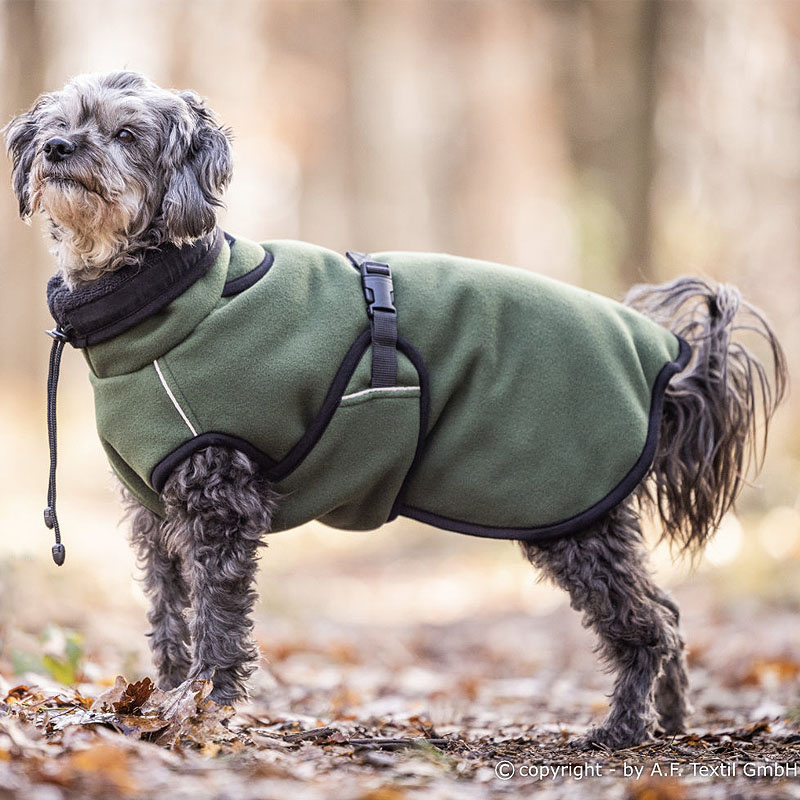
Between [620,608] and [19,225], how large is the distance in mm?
17132

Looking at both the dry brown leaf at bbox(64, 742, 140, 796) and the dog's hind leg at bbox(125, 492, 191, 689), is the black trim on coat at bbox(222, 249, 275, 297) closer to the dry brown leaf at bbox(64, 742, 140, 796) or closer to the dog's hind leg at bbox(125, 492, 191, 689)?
the dog's hind leg at bbox(125, 492, 191, 689)

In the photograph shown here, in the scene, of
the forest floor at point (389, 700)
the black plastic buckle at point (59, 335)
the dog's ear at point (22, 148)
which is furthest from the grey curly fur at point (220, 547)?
the dog's ear at point (22, 148)

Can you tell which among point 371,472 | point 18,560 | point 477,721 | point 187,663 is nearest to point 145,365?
point 371,472

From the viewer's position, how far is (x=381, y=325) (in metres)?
4.02

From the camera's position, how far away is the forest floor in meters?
2.91

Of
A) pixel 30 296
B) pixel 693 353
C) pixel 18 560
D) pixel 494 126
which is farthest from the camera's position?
pixel 494 126

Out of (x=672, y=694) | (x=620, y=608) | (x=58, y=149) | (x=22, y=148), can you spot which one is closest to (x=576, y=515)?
(x=620, y=608)

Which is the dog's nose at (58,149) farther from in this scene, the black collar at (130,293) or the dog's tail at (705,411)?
the dog's tail at (705,411)

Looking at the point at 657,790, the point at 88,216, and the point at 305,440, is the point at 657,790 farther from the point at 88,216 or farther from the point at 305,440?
the point at 88,216

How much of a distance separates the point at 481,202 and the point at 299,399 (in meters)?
25.1

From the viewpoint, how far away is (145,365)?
12.5 ft

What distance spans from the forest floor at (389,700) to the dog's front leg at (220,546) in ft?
0.80

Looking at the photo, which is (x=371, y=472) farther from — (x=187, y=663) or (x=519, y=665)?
(x=519, y=665)

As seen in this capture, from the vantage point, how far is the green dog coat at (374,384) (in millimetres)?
3811
